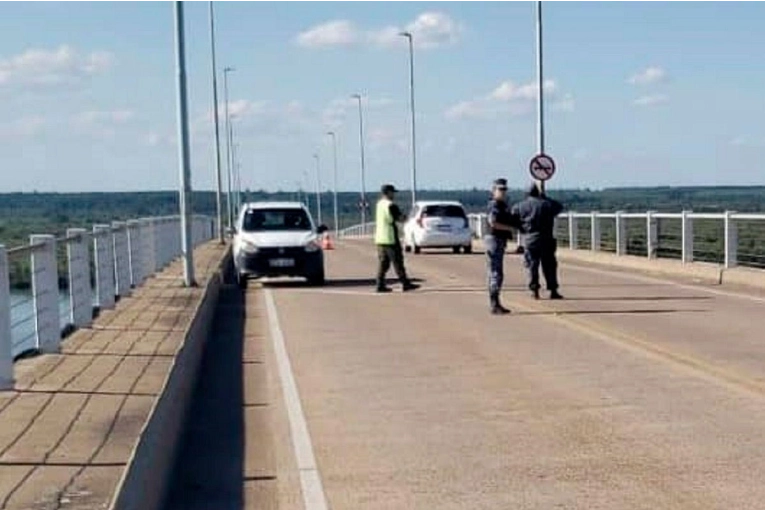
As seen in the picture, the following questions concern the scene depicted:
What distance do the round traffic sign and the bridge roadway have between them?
63.7ft

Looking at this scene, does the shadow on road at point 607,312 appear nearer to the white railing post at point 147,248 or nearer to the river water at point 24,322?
the white railing post at point 147,248

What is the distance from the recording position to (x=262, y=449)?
10.1 m

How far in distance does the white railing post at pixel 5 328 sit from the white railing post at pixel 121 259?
9745 mm

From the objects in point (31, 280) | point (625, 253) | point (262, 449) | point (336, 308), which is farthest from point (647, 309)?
point (625, 253)

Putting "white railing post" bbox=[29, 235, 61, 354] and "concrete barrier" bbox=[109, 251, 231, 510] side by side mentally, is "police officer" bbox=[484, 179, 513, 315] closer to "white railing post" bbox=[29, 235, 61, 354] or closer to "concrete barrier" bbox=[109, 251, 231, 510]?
"concrete barrier" bbox=[109, 251, 231, 510]

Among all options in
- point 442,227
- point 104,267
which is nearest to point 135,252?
point 104,267

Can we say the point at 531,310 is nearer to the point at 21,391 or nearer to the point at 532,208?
the point at 532,208

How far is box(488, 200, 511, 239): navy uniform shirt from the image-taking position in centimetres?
2091

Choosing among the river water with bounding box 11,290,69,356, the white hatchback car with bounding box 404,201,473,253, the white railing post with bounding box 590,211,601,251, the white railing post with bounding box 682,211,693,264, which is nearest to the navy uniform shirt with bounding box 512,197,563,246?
the white railing post with bounding box 682,211,693,264

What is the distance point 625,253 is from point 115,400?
26.0 metres

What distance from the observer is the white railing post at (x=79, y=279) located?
16219 millimetres

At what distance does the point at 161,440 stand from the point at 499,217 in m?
12.2

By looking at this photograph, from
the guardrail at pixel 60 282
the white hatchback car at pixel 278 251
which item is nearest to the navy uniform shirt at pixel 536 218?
the guardrail at pixel 60 282

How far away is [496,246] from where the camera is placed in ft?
68.3
